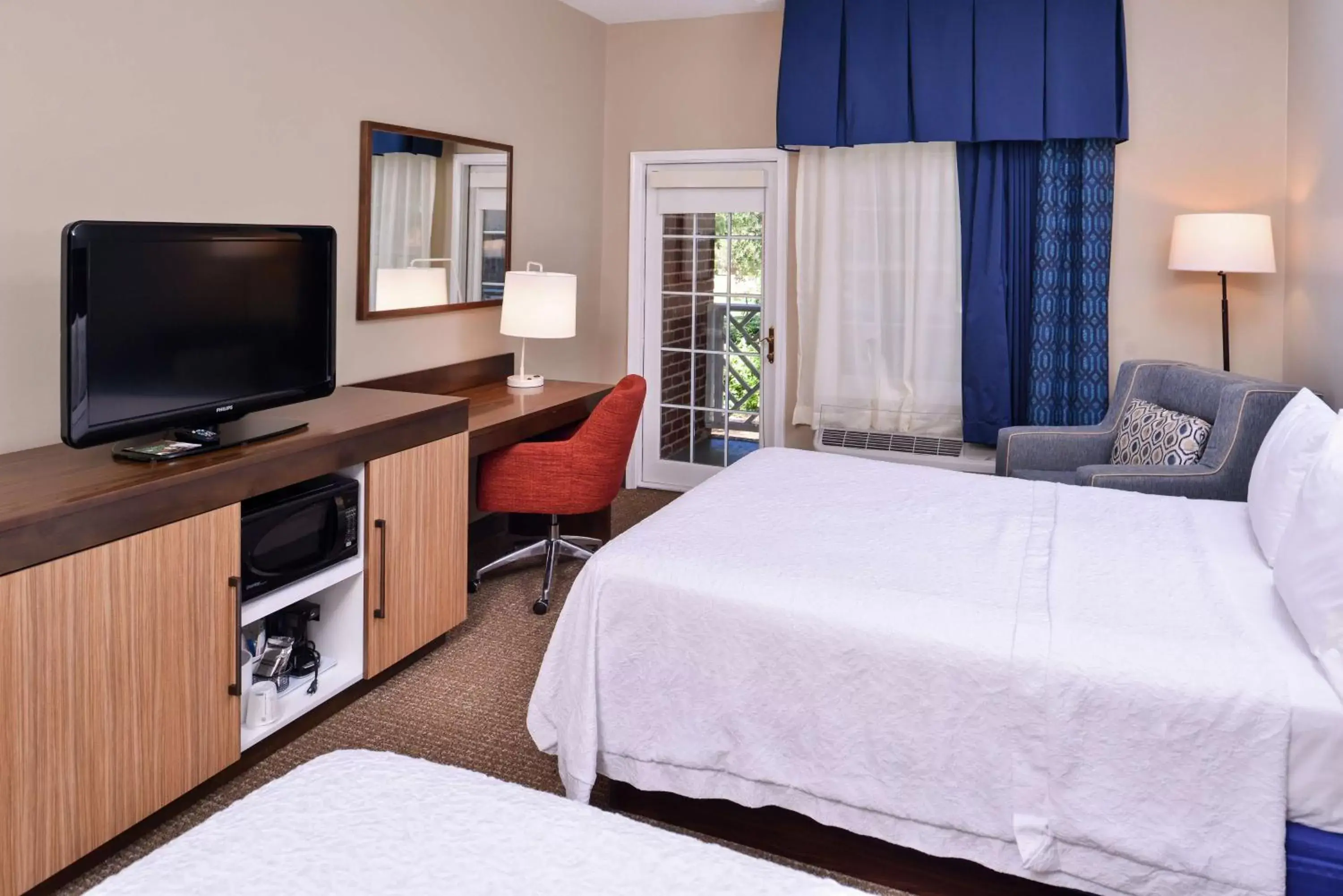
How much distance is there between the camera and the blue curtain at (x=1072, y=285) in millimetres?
4629

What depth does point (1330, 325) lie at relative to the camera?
3.61 meters

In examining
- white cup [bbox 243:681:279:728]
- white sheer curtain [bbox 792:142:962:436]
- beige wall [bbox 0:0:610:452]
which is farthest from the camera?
white sheer curtain [bbox 792:142:962:436]

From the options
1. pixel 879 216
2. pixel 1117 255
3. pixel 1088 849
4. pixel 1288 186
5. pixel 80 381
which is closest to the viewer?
pixel 1088 849

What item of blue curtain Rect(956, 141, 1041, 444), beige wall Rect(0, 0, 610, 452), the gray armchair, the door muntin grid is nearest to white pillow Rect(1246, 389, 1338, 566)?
the gray armchair

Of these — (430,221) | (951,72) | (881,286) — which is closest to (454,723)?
(430,221)

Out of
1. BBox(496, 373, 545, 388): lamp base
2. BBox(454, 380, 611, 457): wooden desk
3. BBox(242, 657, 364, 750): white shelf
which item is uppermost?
BBox(496, 373, 545, 388): lamp base

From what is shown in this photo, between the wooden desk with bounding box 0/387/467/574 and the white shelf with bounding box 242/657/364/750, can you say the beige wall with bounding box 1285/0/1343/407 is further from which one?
the white shelf with bounding box 242/657/364/750

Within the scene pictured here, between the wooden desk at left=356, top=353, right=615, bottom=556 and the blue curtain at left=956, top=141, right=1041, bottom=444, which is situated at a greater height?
the blue curtain at left=956, top=141, right=1041, bottom=444

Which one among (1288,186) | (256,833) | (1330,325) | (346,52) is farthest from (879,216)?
(256,833)

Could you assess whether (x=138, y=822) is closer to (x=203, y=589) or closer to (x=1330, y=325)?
(x=203, y=589)

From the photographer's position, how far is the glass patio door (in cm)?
549

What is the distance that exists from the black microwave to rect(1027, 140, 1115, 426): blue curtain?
3.19 metres

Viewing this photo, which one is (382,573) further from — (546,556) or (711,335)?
(711,335)

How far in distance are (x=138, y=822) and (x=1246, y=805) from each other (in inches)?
86.0
